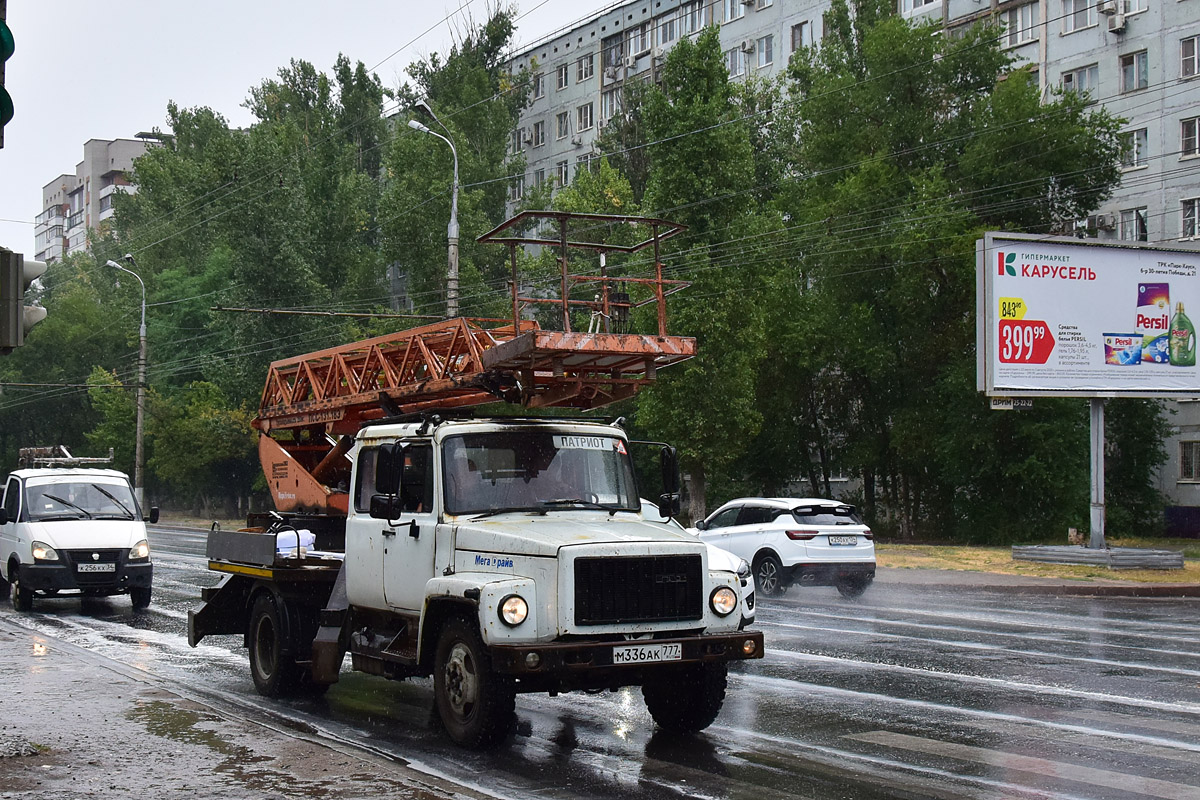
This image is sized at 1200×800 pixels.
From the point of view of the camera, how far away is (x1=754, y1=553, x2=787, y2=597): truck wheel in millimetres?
21406

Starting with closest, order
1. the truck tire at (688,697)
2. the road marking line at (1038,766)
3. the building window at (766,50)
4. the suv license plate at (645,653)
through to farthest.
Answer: the road marking line at (1038,766), the suv license plate at (645,653), the truck tire at (688,697), the building window at (766,50)

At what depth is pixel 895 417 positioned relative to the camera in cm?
4559

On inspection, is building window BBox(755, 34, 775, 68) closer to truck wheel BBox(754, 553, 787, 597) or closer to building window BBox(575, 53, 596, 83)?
building window BBox(575, 53, 596, 83)

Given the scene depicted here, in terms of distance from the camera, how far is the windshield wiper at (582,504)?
955 cm

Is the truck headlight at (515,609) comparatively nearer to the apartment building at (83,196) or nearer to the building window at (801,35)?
the building window at (801,35)

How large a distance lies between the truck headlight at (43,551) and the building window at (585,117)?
5725cm

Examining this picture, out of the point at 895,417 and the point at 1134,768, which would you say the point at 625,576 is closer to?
the point at 1134,768

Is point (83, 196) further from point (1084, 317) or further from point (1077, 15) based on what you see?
point (1084, 317)

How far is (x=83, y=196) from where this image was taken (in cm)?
14500

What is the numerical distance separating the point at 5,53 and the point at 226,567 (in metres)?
7.18

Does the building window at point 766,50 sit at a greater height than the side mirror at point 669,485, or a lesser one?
greater

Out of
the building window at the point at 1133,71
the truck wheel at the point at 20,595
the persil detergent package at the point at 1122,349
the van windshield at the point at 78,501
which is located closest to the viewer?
the truck wheel at the point at 20,595

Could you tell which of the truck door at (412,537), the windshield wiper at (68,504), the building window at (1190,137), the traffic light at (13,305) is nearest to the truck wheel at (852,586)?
the windshield wiper at (68,504)

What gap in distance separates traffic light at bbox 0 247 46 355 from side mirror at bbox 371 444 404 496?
3.04 m
